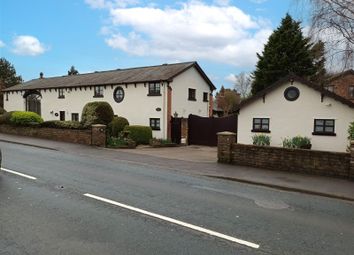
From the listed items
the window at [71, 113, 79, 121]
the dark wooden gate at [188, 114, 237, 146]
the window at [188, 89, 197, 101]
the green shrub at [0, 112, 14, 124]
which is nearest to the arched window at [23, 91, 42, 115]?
the window at [71, 113, 79, 121]

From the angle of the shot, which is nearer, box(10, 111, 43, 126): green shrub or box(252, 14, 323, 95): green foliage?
box(10, 111, 43, 126): green shrub

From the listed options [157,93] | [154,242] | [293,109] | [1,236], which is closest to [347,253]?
[154,242]

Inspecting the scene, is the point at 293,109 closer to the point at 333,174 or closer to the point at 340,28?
the point at 340,28

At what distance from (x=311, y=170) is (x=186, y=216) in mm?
8037

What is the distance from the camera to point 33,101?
4059cm

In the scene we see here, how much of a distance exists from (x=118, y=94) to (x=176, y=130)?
21.1ft

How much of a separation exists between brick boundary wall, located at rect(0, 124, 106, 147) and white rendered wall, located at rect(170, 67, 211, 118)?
7925mm

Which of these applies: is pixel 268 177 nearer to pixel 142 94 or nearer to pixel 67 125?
pixel 67 125

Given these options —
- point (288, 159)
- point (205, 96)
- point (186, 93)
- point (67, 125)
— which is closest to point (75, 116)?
point (67, 125)

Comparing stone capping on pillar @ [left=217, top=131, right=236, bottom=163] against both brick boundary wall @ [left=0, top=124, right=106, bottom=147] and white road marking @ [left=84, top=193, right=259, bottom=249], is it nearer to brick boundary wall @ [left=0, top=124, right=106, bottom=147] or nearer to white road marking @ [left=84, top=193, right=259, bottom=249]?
white road marking @ [left=84, top=193, right=259, bottom=249]

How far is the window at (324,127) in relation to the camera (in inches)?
832

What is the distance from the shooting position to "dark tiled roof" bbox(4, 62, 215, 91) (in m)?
29.3

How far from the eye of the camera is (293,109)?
22.3m

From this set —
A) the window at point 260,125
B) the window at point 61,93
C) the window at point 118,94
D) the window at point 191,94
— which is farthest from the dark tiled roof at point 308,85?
the window at point 61,93
